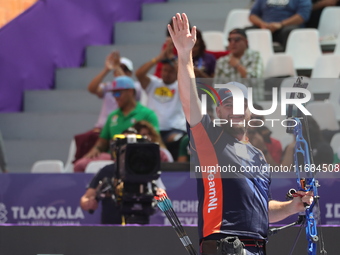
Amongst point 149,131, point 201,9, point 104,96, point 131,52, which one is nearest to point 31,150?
point 104,96

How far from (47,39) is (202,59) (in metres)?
2.65

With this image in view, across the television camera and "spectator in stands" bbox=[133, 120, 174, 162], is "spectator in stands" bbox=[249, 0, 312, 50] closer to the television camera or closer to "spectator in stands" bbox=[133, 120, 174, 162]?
"spectator in stands" bbox=[133, 120, 174, 162]

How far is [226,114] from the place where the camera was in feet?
14.6

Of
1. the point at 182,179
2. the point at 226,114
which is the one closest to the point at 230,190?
the point at 226,114

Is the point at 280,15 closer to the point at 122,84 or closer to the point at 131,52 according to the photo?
the point at 131,52

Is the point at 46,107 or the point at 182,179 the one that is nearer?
the point at 182,179

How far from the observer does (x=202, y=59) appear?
28.5ft

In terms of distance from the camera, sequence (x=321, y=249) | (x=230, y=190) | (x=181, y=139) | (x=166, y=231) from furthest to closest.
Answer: (x=181, y=139)
(x=166, y=231)
(x=321, y=249)
(x=230, y=190)

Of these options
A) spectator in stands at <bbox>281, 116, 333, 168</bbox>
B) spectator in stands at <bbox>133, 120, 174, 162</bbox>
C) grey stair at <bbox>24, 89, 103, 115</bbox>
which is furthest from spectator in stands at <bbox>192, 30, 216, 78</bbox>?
spectator in stands at <bbox>281, 116, 333, 168</bbox>

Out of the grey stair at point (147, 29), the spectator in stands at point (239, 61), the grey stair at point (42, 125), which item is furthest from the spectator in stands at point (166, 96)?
the grey stair at point (147, 29)

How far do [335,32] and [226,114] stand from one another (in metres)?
6.16

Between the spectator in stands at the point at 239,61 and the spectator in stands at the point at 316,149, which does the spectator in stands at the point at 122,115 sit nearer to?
the spectator in stands at the point at 239,61

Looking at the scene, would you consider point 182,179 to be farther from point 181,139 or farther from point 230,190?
point 230,190

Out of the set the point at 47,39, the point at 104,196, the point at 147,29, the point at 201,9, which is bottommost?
the point at 104,196
